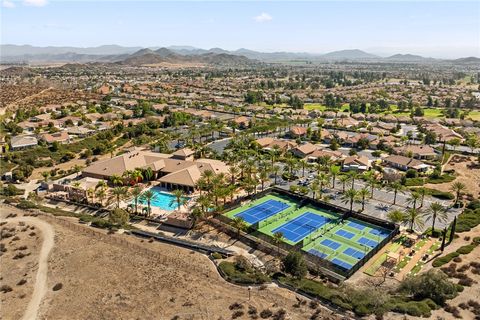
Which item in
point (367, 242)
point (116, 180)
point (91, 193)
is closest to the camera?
point (367, 242)

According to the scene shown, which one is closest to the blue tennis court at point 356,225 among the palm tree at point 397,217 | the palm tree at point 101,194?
the palm tree at point 397,217

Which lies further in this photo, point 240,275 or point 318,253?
point 318,253

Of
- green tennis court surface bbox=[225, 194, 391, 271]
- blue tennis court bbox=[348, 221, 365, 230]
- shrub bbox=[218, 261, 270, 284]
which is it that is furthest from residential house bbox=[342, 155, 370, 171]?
shrub bbox=[218, 261, 270, 284]

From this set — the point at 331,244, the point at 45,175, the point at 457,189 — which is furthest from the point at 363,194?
the point at 45,175

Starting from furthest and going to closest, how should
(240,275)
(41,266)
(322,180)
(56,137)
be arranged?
1. (56,137)
2. (322,180)
3. (41,266)
4. (240,275)

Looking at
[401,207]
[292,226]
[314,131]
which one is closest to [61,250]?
[292,226]

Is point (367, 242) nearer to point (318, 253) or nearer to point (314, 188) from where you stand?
point (318, 253)
